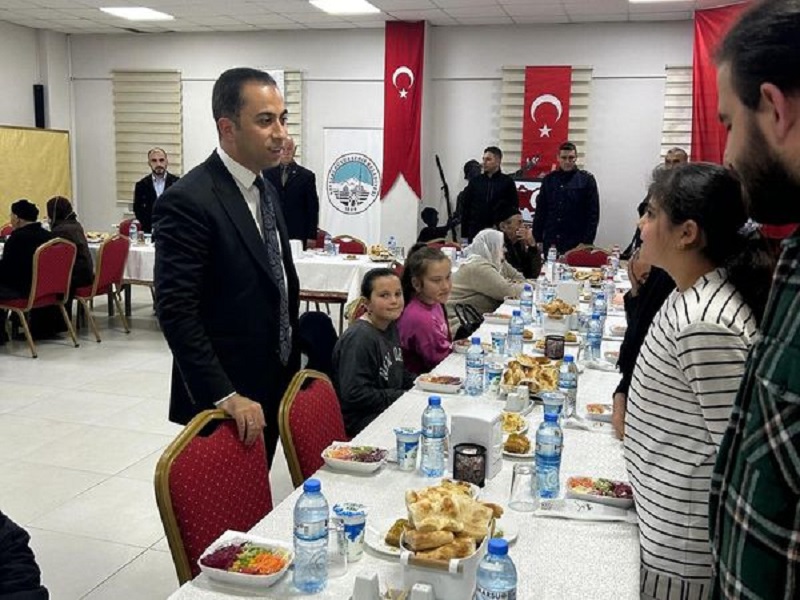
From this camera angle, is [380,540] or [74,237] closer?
[380,540]

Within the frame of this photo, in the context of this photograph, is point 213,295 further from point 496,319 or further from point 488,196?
point 488,196

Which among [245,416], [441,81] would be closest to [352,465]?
[245,416]

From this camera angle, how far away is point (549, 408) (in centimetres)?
227

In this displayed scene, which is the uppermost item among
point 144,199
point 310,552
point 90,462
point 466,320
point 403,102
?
point 403,102

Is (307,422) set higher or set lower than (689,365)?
lower

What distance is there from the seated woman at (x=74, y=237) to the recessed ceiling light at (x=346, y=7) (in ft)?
11.2

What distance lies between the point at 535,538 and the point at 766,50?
1149 millimetres

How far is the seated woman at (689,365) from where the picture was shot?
146 centimetres

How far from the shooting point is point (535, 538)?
1.66 meters

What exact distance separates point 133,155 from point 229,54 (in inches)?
80.2

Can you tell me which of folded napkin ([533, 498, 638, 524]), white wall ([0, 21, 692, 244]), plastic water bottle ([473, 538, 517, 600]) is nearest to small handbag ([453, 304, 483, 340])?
folded napkin ([533, 498, 638, 524])

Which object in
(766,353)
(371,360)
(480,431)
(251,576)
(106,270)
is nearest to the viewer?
(766,353)

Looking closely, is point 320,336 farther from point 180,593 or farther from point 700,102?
point 700,102

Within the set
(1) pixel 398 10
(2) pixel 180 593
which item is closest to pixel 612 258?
(1) pixel 398 10
